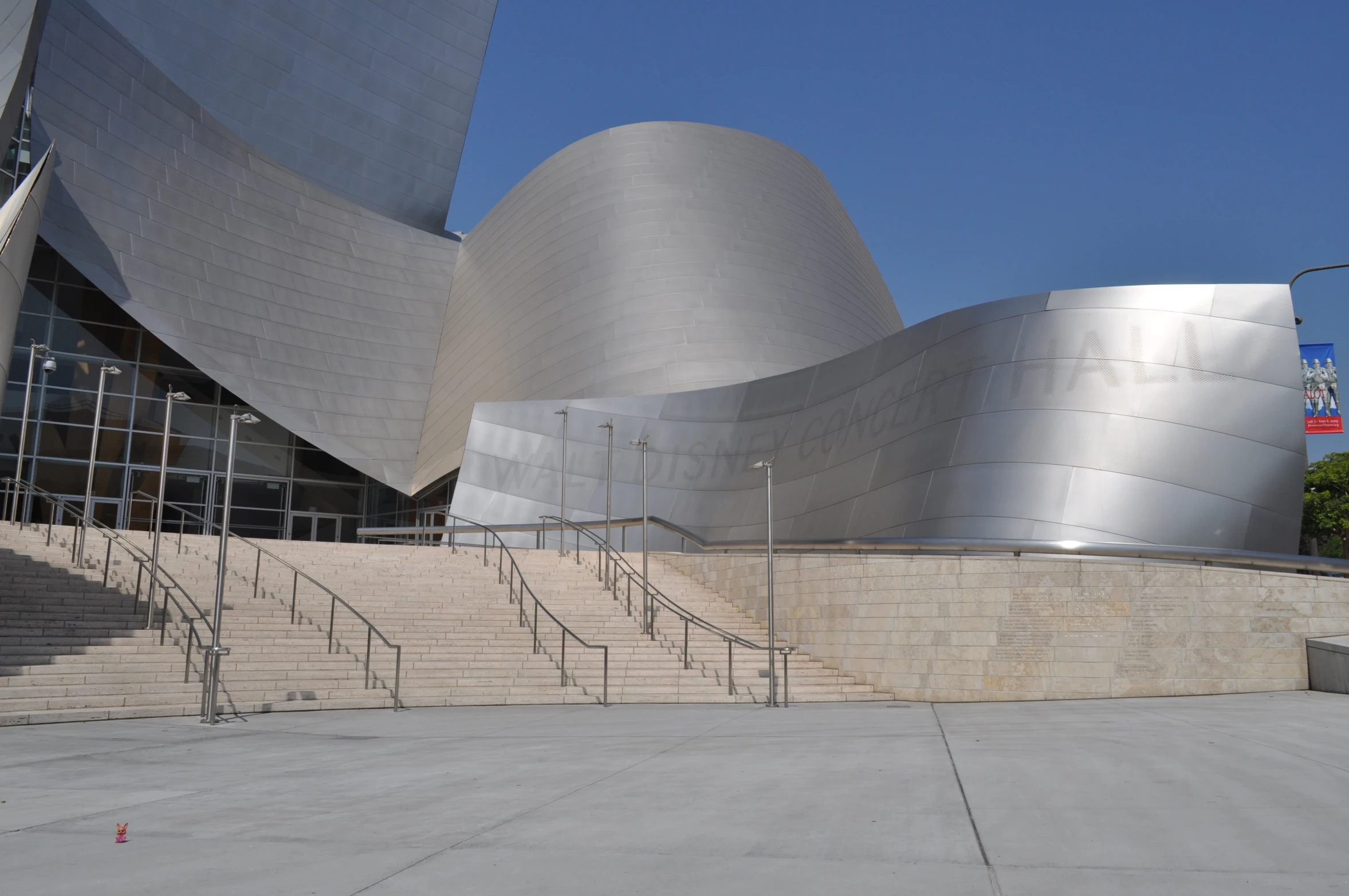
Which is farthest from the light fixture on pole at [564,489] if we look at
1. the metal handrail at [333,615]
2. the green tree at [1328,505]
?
the green tree at [1328,505]

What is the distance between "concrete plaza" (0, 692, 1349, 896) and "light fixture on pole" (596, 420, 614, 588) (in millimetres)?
13095

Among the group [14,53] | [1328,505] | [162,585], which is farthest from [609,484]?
[1328,505]

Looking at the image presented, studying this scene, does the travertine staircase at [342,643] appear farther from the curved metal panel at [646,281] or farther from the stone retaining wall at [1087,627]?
the curved metal panel at [646,281]

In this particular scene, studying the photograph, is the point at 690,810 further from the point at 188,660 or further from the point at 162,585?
the point at 162,585

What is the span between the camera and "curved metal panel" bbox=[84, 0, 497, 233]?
1436 inches

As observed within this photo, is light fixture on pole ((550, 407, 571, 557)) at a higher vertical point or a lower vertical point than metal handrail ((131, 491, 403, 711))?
higher

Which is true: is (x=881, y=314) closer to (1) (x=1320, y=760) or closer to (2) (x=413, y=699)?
(2) (x=413, y=699)

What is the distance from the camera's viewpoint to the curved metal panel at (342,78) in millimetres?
36469

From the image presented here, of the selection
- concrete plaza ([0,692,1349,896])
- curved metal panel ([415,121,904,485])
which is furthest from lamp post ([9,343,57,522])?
concrete plaza ([0,692,1349,896])

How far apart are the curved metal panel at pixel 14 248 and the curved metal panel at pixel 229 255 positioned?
10.1m

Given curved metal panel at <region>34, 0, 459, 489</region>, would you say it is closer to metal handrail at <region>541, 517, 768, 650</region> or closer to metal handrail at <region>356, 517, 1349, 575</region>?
metal handrail at <region>541, 517, 768, 650</region>

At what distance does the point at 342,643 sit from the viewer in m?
15.4

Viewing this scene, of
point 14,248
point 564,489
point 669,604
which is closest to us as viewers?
point 14,248

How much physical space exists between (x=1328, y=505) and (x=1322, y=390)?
23223mm
